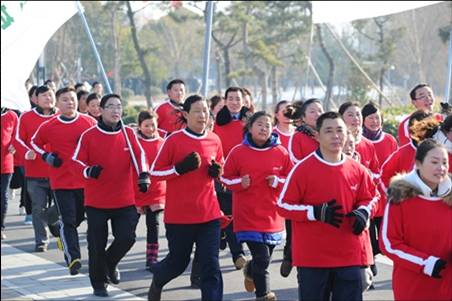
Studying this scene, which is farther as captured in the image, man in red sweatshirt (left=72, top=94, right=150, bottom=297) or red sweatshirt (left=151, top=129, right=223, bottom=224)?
man in red sweatshirt (left=72, top=94, right=150, bottom=297)

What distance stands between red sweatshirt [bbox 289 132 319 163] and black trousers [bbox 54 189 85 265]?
105 inches

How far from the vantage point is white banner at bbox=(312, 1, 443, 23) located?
1374 cm

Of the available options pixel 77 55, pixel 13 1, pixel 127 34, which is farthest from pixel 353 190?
pixel 127 34

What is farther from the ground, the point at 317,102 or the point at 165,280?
the point at 317,102

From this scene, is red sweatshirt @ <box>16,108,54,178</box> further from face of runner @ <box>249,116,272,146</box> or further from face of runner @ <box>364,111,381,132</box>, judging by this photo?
face of runner @ <box>364,111,381,132</box>

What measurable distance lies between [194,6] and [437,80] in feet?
72.1

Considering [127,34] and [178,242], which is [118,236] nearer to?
[178,242]

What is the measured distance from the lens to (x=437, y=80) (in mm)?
51281

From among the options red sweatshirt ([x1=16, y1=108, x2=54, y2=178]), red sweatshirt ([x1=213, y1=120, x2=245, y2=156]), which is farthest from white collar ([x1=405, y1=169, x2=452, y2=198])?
red sweatshirt ([x1=16, y1=108, x2=54, y2=178])

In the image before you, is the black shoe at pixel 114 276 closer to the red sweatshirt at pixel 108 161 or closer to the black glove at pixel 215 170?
the red sweatshirt at pixel 108 161

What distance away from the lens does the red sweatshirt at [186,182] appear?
8336 millimetres

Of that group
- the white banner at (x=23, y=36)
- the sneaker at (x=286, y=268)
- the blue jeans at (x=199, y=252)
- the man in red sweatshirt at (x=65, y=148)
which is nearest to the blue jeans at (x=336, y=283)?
the blue jeans at (x=199, y=252)

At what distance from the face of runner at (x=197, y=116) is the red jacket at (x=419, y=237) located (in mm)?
2994

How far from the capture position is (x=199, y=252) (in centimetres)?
833
